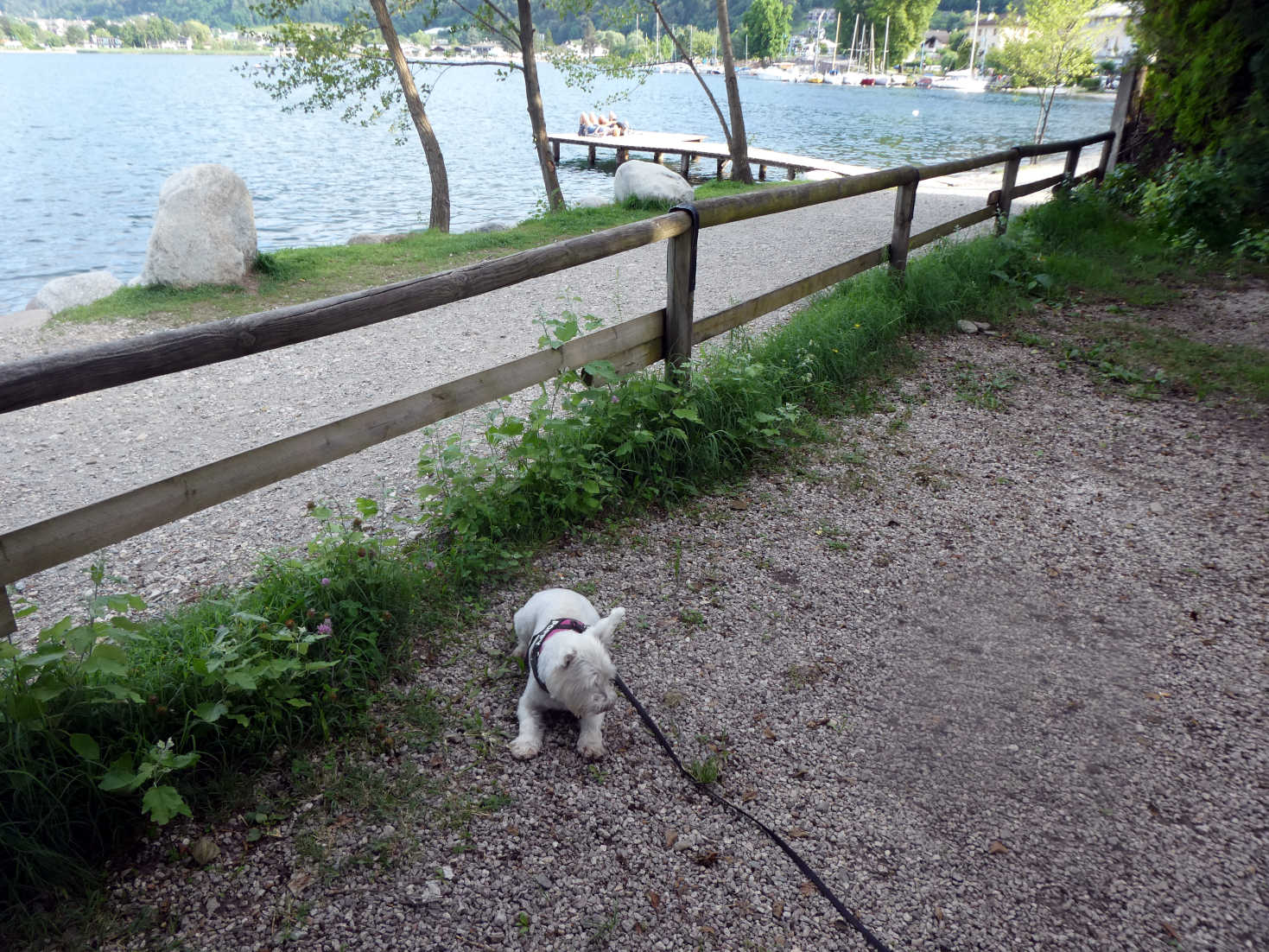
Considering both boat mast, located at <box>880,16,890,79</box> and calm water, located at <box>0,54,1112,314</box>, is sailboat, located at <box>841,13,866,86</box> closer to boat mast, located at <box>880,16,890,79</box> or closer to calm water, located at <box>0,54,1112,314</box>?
boat mast, located at <box>880,16,890,79</box>

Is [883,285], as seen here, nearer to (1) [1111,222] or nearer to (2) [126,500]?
(1) [1111,222]

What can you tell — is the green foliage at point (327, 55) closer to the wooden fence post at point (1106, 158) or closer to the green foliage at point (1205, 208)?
the wooden fence post at point (1106, 158)

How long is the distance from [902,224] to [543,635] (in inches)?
227

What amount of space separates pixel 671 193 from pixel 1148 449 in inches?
482

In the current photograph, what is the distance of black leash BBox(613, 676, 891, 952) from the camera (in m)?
2.32

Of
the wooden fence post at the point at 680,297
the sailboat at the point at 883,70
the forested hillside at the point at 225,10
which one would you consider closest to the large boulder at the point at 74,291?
the wooden fence post at the point at 680,297

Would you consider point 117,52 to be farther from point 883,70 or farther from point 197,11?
point 883,70

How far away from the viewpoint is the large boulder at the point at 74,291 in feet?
37.5

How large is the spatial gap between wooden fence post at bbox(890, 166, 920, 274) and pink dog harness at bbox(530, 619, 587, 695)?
17.7ft

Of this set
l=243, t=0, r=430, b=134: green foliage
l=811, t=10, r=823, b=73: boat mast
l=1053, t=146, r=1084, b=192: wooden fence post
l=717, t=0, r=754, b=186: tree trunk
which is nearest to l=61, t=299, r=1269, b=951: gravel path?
l=1053, t=146, r=1084, b=192: wooden fence post

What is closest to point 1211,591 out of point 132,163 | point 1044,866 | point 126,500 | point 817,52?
point 1044,866

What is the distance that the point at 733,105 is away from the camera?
2073cm

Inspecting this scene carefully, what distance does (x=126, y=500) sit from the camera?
9.12 feet

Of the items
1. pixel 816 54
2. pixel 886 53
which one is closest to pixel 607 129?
pixel 886 53
